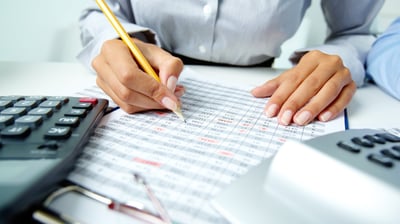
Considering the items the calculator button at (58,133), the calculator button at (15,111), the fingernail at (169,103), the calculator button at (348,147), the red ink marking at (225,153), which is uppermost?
the calculator button at (15,111)

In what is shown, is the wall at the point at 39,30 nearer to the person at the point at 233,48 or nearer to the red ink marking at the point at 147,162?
the person at the point at 233,48

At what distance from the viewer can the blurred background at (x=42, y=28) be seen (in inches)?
22.7

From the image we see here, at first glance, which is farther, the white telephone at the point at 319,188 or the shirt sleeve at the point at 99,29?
the shirt sleeve at the point at 99,29

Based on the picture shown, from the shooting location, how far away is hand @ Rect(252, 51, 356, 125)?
0.27 m

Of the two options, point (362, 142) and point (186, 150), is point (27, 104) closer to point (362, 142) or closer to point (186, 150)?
point (186, 150)

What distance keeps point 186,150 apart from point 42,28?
60 cm

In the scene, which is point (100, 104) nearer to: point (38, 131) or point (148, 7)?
point (38, 131)

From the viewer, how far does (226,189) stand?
0.49ft

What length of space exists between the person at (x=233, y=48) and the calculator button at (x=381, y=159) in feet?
0.32

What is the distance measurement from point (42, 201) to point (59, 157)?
28 mm

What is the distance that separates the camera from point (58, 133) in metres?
0.18

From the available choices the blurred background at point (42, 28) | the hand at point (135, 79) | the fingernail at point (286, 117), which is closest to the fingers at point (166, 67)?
the hand at point (135, 79)

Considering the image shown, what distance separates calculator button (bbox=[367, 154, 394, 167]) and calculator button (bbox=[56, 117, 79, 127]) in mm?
182

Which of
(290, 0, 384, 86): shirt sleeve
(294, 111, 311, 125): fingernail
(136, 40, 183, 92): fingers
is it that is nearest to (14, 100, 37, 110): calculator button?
(136, 40, 183, 92): fingers
